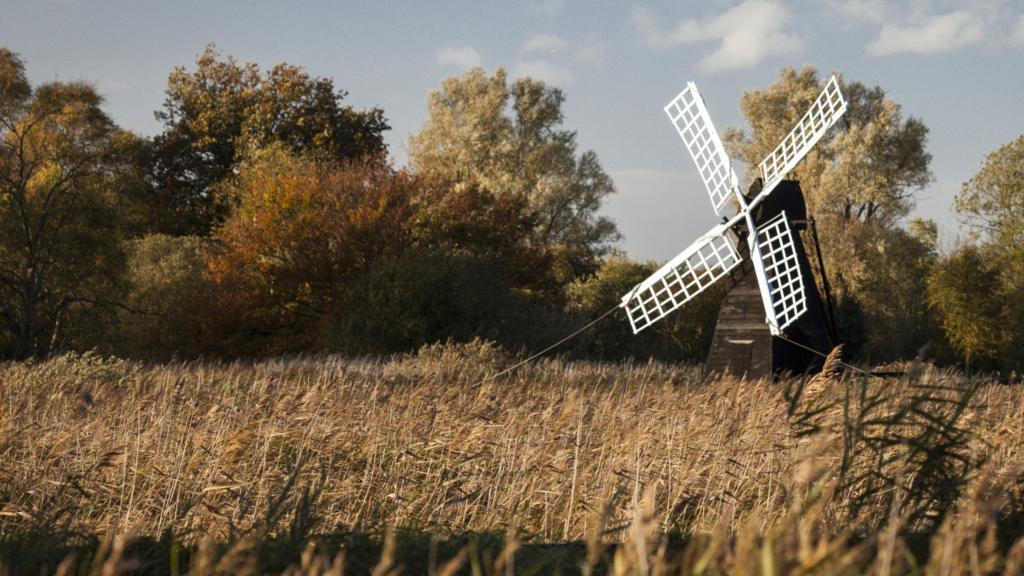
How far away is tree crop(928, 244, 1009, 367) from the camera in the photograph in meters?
33.3

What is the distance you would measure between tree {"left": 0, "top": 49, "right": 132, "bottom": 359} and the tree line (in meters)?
0.06

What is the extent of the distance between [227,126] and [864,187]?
28.1 m

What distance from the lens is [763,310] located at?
60.3 ft

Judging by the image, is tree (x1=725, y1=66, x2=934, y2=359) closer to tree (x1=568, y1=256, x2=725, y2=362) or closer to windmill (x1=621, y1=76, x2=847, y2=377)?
tree (x1=568, y1=256, x2=725, y2=362)

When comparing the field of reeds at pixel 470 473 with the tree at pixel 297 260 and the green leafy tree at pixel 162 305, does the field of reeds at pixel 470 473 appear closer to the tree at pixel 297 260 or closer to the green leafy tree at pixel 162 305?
the tree at pixel 297 260

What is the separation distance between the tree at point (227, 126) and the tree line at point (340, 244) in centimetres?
10

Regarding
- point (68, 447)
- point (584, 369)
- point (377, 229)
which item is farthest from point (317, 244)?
point (68, 447)

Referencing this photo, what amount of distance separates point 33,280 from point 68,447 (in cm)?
2093

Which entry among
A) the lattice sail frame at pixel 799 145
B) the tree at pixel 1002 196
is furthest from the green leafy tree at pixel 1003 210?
the lattice sail frame at pixel 799 145

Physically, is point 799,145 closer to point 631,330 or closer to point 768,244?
point 768,244

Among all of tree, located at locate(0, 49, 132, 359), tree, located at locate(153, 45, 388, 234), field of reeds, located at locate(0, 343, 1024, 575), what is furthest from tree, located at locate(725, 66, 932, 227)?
field of reeds, located at locate(0, 343, 1024, 575)

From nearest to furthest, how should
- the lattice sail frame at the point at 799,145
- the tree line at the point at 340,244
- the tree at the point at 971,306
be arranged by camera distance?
the lattice sail frame at the point at 799,145 → the tree line at the point at 340,244 → the tree at the point at 971,306

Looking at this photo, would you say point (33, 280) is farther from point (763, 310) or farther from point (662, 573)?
point (662, 573)

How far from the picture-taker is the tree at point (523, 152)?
1989 inches
